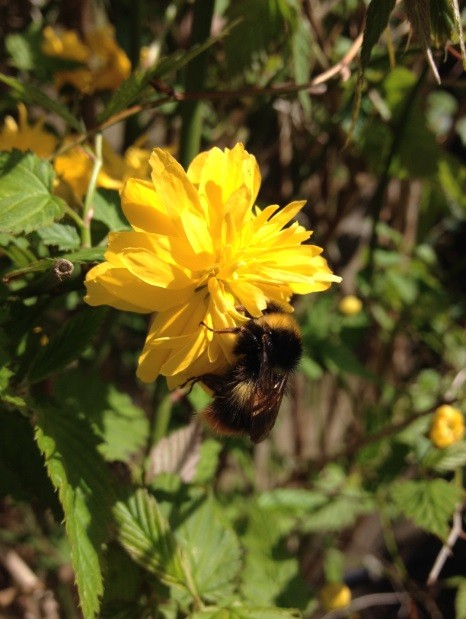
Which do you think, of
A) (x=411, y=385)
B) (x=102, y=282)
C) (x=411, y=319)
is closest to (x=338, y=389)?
(x=411, y=385)

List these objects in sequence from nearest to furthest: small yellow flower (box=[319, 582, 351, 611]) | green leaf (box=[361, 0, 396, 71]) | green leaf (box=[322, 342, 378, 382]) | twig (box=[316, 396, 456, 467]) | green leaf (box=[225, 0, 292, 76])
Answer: green leaf (box=[361, 0, 396, 71])
green leaf (box=[225, 0, 292, 76])
twig (box=[316, 396, 456, 467])
green leaf (box=[322, 342, 378, 382])
small yellow flower (box=[319, 582, 351, 611])

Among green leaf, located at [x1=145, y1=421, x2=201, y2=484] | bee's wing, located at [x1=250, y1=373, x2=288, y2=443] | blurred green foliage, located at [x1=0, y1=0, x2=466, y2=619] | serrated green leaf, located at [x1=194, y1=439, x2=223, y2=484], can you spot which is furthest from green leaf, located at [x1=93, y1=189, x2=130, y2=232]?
serrated green leaf, located at [x1=194, y1=439, x2=223, y2=484]

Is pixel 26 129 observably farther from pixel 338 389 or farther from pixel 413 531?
pixel 413 531

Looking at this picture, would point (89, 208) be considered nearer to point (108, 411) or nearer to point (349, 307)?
point (108, 411)

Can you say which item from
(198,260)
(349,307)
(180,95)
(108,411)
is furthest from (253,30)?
(349,307)

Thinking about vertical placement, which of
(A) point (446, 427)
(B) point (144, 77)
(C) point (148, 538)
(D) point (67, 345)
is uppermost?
(B) point (144, 77)

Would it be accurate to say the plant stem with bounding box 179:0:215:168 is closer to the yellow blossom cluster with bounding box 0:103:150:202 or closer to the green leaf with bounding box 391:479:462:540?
the yellow blossom cluster with bounding box 0:103:150:202
